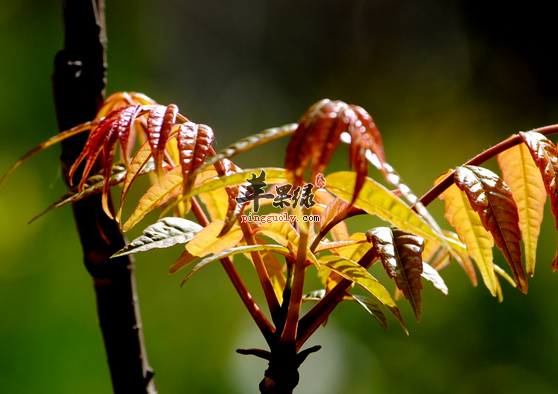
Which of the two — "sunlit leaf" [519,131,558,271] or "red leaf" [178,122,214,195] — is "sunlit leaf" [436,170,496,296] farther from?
"red leaf" [178,122,214,195]

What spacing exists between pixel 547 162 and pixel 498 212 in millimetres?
46

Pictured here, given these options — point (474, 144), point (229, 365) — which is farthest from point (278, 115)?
point (229, 365)

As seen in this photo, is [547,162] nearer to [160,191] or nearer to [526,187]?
[526,187]

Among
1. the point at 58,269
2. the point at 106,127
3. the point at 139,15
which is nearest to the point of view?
the point at 106,127

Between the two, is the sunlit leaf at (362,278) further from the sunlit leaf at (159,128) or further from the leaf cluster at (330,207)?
the sunlit leaf at (159,128)

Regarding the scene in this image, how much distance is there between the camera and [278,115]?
4.92 feet

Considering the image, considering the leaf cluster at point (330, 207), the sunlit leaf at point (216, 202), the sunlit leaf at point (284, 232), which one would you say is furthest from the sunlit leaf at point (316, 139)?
the sunlit leaf at point (216, 202)

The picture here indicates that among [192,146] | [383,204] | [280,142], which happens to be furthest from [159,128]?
[280,142]

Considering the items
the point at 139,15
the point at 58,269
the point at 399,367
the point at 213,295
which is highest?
the point at 139,15

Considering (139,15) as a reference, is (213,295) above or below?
below

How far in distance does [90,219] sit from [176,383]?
1.05 m

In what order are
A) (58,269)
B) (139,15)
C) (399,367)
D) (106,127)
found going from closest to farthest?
(106,127)
(58,269)
(399,367)
(139,15)

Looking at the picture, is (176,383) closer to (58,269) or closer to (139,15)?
(58,269)

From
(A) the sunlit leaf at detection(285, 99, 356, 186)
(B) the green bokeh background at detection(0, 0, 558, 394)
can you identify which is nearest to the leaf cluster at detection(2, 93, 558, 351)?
(A) the sunlit leaf at detection(285, 99, 356, 186)
